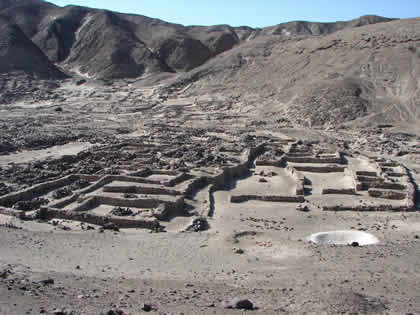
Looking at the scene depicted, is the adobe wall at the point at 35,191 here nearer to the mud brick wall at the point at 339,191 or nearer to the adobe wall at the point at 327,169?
the mud brick wall at the point at 339,191

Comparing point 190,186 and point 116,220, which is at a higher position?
point 190,186

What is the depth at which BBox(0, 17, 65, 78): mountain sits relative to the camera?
74.1 meters

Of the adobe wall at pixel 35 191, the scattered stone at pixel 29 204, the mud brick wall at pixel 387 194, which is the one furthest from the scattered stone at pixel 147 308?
the mud brick wall at pixel 387 194

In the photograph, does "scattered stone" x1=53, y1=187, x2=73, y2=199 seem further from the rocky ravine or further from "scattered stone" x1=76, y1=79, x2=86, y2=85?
"scattered stone" x1=76, y1=79, x2=86, y2=85

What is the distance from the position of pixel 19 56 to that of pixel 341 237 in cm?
7808

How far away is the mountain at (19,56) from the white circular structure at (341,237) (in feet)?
235

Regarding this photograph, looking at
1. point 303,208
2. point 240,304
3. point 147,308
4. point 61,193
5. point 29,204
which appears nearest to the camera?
point 147,308

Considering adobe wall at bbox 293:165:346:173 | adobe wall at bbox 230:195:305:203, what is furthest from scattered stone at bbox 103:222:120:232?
adobe wall at bbox 293:165:346:173

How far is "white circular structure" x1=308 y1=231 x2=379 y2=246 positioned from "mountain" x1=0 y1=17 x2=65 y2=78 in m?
71.6

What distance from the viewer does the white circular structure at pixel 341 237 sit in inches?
471

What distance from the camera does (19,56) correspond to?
253 ft

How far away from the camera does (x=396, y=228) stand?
1310cm

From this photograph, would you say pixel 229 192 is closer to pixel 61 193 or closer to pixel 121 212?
pixel 121 212

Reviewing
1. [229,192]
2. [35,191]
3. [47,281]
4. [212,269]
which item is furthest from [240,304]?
[35,191]
